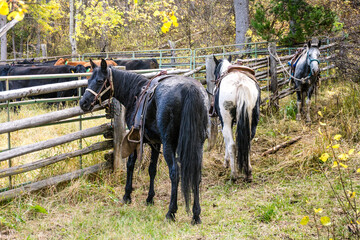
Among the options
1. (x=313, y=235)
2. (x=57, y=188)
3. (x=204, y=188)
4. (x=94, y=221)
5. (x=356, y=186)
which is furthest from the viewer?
(x=204, y=188)

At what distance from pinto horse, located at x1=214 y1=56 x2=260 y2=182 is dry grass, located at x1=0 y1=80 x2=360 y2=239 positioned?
1.31ft

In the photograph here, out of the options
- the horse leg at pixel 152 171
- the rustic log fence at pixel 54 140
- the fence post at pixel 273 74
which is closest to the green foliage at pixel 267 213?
the horse leg at pixel 152 171

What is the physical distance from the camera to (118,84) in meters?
4.96

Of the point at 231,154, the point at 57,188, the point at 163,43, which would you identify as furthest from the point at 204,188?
Result: the point at 163,43

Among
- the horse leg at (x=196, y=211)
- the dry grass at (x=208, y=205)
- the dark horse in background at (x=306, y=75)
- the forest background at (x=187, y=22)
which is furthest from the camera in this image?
the forest background at (x=187, y=22)

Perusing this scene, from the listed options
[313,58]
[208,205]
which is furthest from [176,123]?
[313,58]

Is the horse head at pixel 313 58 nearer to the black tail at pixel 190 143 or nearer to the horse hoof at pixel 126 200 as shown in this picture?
the black tail at pixel 190 143

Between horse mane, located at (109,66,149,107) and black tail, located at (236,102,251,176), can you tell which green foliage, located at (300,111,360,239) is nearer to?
black tail, located at (236,102,251,176)

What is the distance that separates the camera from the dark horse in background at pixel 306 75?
845cm

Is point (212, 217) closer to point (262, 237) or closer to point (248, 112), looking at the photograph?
point (262, 237)

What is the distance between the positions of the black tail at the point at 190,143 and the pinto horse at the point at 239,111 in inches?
53.5

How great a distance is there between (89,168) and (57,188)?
Answer: 21.5 inches

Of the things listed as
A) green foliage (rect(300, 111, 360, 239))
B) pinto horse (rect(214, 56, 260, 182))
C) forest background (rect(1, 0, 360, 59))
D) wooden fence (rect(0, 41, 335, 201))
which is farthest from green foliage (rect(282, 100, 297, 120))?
wooden fence (rect(0, 41, 335, 201))

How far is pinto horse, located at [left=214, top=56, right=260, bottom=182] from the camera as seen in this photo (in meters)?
5.27
